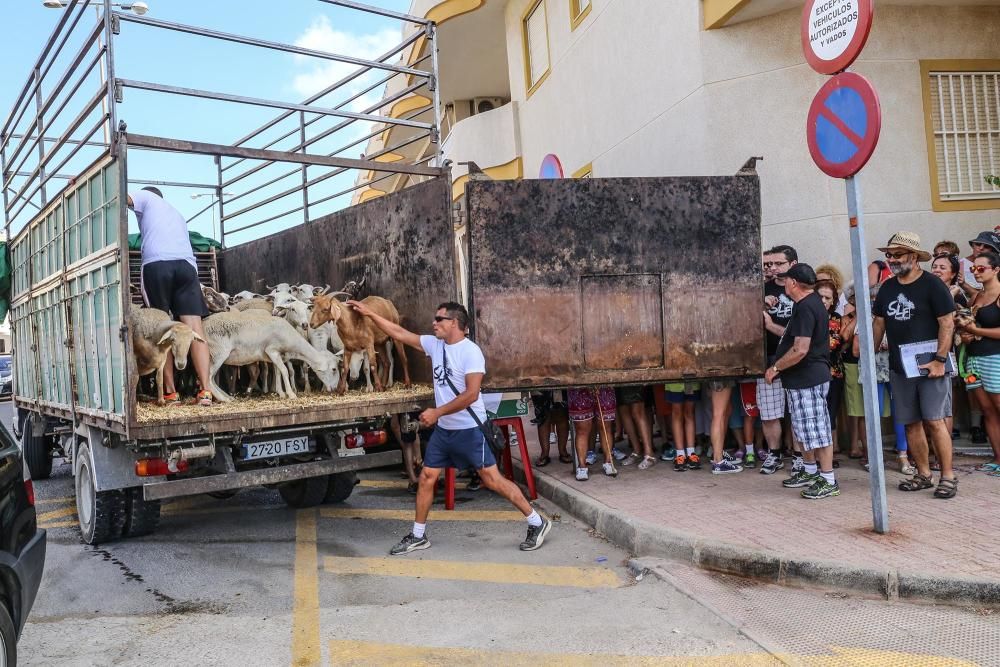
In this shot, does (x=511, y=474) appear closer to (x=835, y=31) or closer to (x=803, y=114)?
(x=835, y=31)

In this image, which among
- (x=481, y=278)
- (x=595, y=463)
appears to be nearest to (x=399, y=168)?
(x=481, y=278)

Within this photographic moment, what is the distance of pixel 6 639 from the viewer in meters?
3.21

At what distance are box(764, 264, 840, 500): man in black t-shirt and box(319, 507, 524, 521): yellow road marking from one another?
234cm

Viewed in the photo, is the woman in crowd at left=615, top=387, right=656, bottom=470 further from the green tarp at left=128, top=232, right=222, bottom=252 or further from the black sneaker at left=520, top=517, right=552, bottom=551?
the green tarp at left=128, top=232, right=222, bottom=252

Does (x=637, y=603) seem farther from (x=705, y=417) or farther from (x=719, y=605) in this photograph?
(x=705, y=417)

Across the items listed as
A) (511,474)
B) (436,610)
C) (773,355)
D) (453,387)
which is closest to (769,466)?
(773,355)

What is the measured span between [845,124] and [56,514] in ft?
24.0

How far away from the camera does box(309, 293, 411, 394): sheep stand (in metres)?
7.01

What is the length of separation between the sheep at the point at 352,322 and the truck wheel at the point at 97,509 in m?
1.94

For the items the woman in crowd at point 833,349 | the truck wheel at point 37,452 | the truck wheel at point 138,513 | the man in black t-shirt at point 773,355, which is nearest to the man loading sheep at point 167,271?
the truck wheel at point 138,513

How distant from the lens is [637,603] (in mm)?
4551

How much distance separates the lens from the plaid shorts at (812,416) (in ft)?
21.0

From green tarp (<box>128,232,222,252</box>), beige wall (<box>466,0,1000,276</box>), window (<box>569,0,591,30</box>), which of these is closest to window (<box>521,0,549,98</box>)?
window (<box>569,0,591,30</box>)

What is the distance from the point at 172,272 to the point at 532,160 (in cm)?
937
